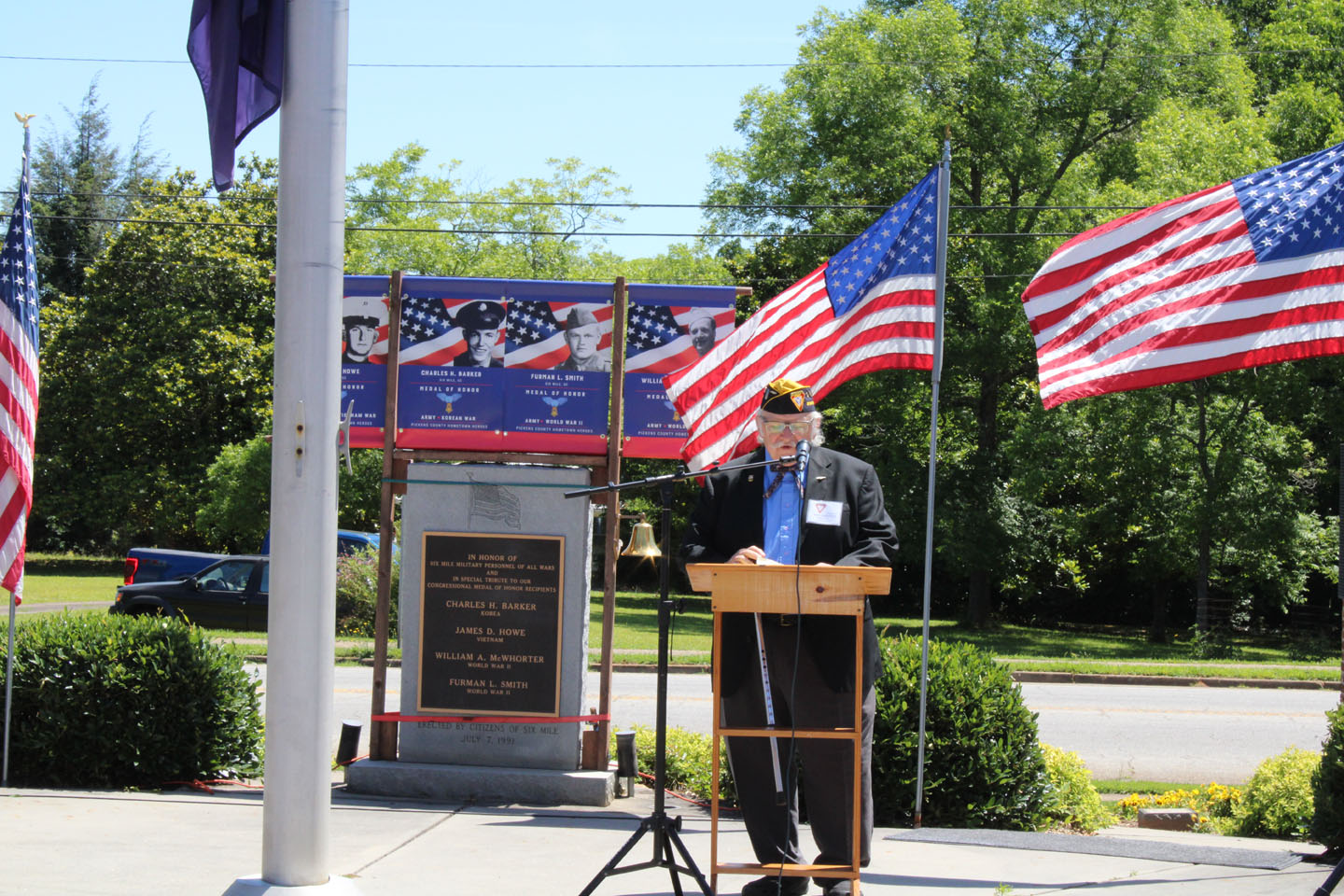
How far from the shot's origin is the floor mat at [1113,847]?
19.7ft

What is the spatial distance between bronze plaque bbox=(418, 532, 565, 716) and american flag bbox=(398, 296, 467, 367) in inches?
45.5

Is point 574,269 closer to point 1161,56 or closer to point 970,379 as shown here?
point 970,379

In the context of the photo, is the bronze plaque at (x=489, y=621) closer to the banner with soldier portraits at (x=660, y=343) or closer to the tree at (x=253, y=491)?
the banner with soldier portraits at (x=660, y=343)

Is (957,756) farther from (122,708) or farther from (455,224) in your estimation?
(455,224)

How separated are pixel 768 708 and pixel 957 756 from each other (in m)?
2.65

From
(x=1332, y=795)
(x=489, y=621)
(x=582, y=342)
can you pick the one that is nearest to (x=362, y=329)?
(x=582, y=342)

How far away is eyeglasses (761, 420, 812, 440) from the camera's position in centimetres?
528

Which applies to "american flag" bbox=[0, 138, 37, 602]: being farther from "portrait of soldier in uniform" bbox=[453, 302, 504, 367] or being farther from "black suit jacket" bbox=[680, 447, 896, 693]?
"black suit jacket" bbox=[680, 447, 896, 693]

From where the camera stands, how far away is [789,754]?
16.7ft

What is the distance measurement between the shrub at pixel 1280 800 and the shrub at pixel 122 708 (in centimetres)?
604

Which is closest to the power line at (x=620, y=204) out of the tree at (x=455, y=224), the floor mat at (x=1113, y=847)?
the tree at (x=455, y=224)

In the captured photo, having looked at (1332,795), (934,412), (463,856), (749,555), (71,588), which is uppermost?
(934,412)

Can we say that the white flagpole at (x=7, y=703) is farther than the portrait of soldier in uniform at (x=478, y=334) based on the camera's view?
No

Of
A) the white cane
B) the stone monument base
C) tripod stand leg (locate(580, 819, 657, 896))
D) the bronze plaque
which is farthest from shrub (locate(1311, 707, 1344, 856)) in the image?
the bronze plaque
